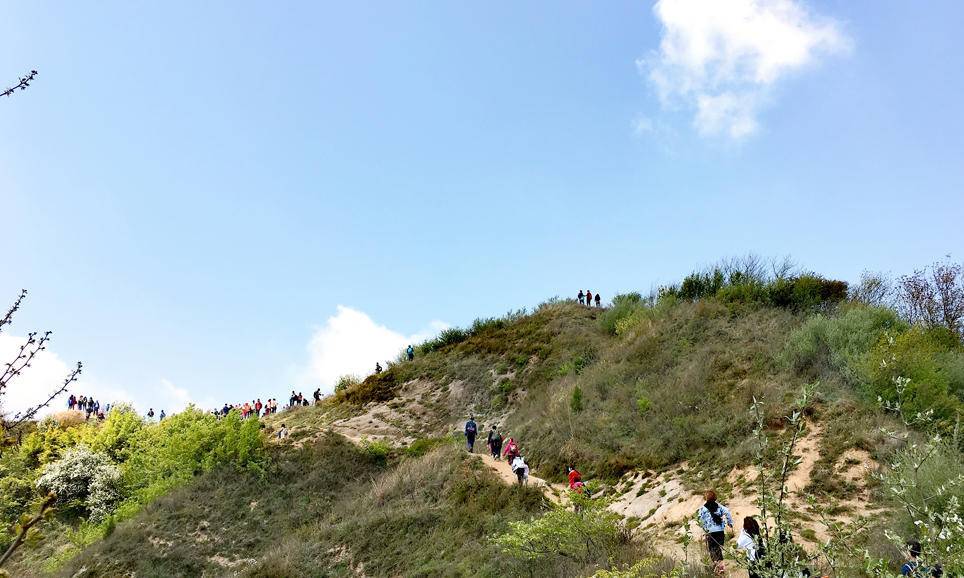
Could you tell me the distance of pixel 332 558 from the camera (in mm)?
16203

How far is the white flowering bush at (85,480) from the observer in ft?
88.1

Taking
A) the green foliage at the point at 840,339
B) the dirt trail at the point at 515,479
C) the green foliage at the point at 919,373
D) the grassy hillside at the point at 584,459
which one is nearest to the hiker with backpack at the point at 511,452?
the dirt trail at the point at 515,479

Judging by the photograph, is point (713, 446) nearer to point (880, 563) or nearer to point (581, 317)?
point (880, 563)

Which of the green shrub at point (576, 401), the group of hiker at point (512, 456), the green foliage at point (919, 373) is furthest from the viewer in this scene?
the green shrub at point (576, 401)

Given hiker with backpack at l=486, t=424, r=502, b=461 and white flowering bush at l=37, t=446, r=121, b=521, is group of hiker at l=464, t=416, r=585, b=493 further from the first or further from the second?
white flowering bush at l=37, t=446, r=121, b=521

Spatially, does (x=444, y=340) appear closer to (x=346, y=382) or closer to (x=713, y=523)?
(x=346, y=382)

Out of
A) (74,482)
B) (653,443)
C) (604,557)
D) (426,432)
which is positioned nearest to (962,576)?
(604,557)

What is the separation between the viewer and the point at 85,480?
93.7 feet

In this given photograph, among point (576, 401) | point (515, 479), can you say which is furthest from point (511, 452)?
point (576, 401)

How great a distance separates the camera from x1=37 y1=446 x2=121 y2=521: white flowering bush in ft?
88.1

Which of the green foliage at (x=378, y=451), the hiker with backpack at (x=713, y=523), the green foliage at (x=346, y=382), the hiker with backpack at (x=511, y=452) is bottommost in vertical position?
the hiker with backpack at (x=713, y=523)

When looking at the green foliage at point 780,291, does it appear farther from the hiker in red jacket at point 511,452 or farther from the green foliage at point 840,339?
the hiker in red jacket at point 511,452

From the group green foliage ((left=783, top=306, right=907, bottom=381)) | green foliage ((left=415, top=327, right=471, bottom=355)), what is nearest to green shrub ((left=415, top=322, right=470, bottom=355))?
green foliage ((left=415, top=327, right=471, bottom=355))

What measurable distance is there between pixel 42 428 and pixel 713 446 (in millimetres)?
41657
